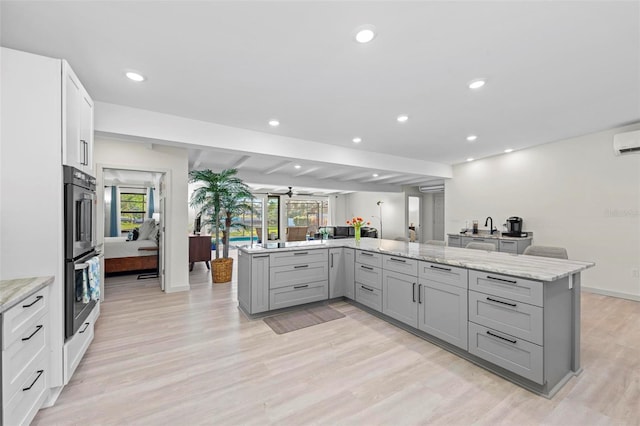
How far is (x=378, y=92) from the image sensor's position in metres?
2.80

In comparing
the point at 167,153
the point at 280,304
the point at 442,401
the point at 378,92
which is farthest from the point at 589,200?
the point at 167,153

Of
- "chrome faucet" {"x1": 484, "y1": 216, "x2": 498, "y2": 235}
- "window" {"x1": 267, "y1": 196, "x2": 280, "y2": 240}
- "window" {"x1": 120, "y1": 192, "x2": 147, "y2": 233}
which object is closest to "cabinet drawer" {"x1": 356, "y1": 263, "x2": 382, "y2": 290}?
"chrome faucet" {"x1": 484, "y1": 216, "x2": 498, "y2": 235}

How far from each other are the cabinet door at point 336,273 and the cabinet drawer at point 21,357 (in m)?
2.82

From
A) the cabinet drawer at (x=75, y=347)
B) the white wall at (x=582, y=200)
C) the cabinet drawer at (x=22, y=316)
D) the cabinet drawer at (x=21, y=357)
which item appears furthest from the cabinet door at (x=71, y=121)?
the white wall at (x=582, y=200)

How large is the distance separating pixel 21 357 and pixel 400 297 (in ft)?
9.65

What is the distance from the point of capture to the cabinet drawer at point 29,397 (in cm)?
141

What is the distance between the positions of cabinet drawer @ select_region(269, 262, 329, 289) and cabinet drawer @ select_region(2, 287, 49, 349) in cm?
203

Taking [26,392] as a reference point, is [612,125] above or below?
above

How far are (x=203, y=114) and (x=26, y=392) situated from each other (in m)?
2.85

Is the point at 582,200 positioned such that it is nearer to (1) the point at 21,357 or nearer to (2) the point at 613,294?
(2) the point at 613,294

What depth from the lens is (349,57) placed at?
217 cm

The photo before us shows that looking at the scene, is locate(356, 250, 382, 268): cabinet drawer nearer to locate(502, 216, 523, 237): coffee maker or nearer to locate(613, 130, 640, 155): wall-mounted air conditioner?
locate(502, 216, 523, 237): coffee maker

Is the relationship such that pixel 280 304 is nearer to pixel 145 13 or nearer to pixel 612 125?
pixel 145 13

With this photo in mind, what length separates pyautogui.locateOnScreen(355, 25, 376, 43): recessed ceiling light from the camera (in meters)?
1.83
